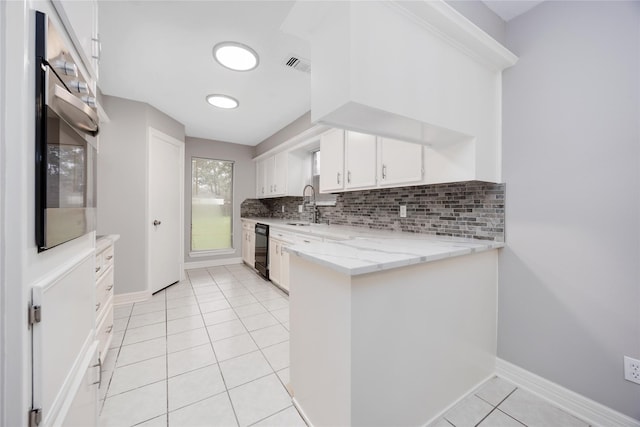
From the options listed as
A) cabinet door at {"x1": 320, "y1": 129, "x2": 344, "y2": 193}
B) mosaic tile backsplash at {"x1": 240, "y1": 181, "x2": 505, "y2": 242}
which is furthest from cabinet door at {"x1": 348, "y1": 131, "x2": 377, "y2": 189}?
mosaic tile backsplash at {"x1": 240, "y1": 181, "x2": 505, "y2": 242}

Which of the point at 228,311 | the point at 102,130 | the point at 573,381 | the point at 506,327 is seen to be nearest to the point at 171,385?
the point at 228,311

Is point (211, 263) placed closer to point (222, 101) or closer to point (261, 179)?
point (261, 179)

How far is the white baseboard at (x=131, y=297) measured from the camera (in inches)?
123

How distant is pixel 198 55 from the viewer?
7.52 feet

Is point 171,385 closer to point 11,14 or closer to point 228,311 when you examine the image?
point 228,311

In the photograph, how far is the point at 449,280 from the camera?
58.6 inches

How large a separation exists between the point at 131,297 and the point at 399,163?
11.9 ft

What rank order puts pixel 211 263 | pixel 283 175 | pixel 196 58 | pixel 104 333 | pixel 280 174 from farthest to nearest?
pixel 211 263 < pixel 280 174 < pixel 283 175 < pixel 196 58 < pixel 104 333

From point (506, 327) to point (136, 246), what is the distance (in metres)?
4.09

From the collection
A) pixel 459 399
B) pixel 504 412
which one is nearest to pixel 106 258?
pixel 459 399

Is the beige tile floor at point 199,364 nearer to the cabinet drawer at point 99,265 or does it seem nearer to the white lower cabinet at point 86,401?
the white lower cabinet at point 86,401

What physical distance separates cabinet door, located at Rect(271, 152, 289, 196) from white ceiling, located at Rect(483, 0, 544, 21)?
A: 10.4 feet

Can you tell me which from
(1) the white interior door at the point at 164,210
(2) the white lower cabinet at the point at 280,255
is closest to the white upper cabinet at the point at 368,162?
(2) the white lower cabinet at the point at 280,255

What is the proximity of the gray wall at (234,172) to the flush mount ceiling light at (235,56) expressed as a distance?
2.97 m
